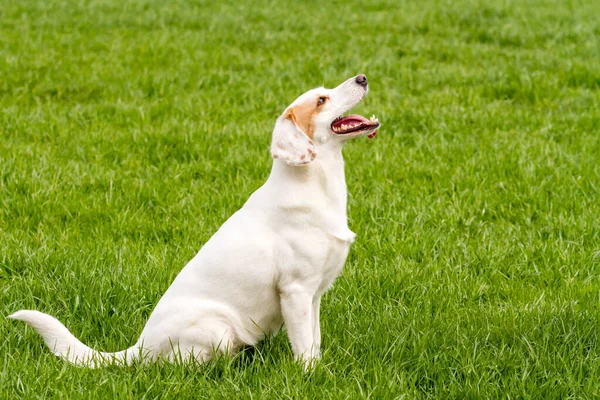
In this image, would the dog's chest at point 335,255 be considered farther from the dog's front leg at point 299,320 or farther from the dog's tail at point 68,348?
the dog's tail at point 68,348

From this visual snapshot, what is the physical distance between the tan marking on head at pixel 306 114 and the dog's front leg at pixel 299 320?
63 cm

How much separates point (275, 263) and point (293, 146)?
1.54 feet

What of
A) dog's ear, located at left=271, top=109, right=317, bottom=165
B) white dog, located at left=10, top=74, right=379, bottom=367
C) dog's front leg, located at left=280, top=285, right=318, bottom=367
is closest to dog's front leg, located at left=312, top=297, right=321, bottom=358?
white dog, located at left=10, top=74, right=379, bottom=367

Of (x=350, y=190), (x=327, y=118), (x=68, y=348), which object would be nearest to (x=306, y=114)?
(x=327, y=118)

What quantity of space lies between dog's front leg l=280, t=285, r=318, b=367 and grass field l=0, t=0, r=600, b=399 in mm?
84

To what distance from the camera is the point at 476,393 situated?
10.2 feet

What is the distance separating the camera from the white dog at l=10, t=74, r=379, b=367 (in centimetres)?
323

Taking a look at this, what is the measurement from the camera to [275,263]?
325 cm

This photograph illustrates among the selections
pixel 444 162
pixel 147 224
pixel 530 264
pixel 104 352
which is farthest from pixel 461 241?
Answer: pixel 104 352

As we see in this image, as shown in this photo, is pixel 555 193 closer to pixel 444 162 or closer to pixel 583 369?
pixel 444 162

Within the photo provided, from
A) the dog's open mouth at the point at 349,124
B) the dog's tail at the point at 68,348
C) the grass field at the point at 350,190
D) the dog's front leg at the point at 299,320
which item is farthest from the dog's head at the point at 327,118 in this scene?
the dog's tail at the point at 68,348

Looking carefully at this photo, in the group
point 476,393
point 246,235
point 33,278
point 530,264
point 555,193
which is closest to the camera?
point 476,393

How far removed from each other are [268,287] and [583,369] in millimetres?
1322

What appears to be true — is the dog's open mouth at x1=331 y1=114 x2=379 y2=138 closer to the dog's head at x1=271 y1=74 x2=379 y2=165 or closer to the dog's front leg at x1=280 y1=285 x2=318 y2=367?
the dog's head at x1=271 y1=74 x2=379 y2=165
